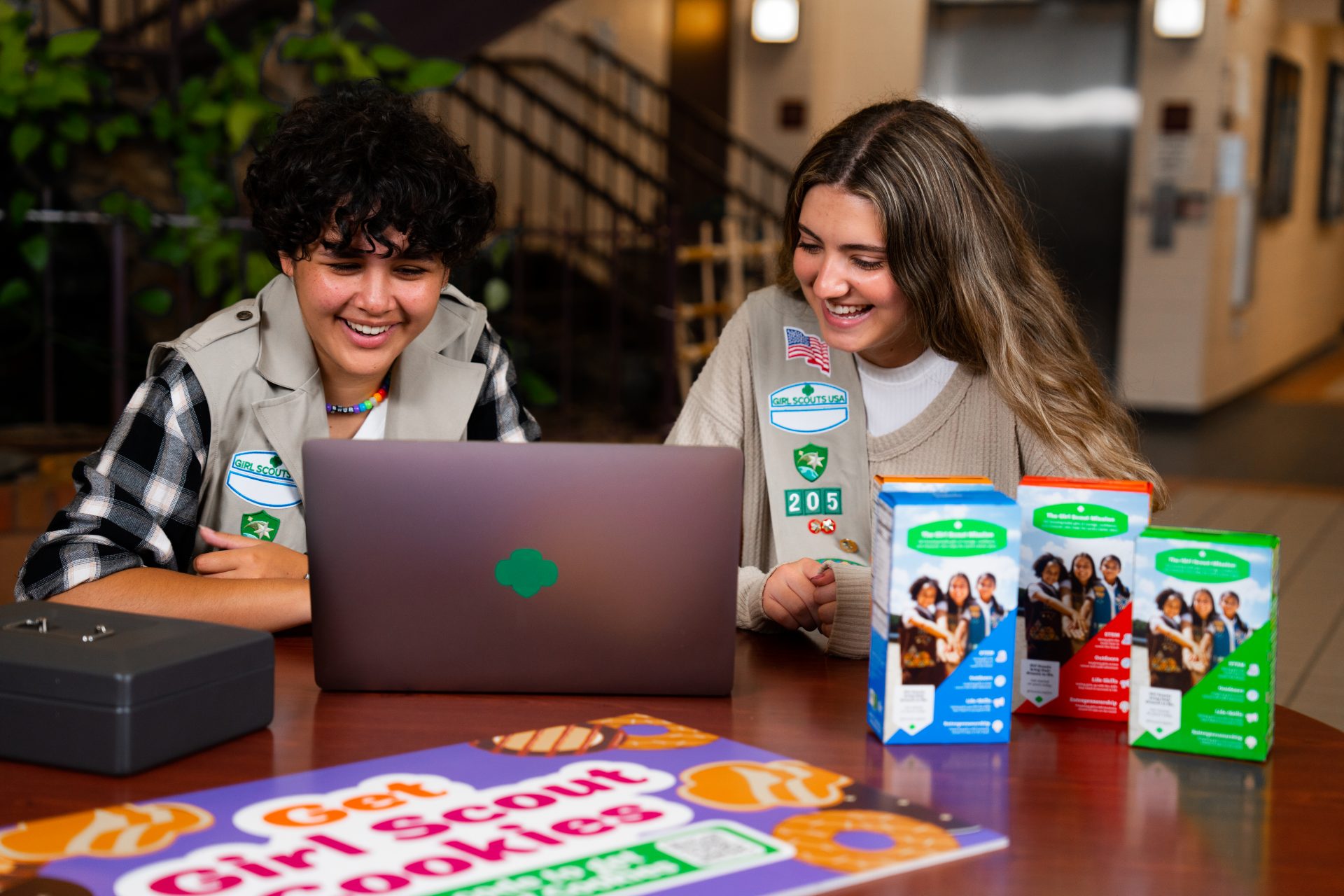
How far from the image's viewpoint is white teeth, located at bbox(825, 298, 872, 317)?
1.67 metres

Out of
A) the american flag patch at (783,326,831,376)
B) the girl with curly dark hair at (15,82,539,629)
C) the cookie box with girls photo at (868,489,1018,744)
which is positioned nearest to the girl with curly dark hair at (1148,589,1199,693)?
the cookie box with girls photo at (868,489,1018,744)

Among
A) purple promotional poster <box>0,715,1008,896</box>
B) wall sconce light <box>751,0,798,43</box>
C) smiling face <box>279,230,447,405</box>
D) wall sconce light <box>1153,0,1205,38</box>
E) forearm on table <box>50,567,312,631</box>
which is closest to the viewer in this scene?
purple promotional poster <box>0,715,1008,896</box>

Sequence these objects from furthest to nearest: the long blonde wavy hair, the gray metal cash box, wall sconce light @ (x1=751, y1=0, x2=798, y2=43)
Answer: wall sconce light @ (x1=751, y1=0, x2=798, y2=43), the long blonde wavy hair, the gray metal cash box

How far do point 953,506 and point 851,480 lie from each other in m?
0.60

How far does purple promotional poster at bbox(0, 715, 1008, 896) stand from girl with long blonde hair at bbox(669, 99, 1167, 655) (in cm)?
53

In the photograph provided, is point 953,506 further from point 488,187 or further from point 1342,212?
point 1342,212

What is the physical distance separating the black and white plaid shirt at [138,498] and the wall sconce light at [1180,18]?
6.75 m

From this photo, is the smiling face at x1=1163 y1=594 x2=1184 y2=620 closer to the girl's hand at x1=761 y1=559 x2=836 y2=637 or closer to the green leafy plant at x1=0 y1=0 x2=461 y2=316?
the girl's hand at x1=761 y1=559 x2=836 y2=637

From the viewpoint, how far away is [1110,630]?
1.22 metres

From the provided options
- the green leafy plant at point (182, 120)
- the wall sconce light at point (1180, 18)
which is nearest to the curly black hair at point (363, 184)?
the green leafy plant at point (182, 120)

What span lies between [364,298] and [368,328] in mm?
49

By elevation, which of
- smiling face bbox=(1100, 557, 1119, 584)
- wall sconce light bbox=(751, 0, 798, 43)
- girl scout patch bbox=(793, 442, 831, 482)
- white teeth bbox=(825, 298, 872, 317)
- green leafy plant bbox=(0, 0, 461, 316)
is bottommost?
smiling face bbox=(1100, 557, 1119, 584)

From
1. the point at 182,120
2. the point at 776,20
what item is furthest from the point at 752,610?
the point at 776,20

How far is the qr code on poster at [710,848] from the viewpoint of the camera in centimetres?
91
